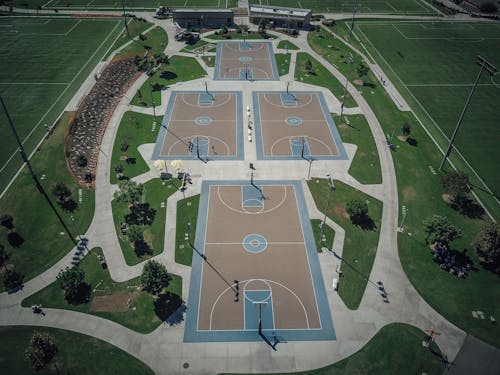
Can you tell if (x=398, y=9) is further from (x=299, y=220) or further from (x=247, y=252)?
(x=247, y=252)

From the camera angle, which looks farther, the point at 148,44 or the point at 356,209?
the point at 148,44

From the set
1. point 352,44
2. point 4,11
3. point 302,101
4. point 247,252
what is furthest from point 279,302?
point 4,11

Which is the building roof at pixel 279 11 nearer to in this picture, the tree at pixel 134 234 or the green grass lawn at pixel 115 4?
the green grass lawn at pixel 115 4

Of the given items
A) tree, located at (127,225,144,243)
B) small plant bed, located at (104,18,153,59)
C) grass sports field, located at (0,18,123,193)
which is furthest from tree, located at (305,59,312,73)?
tree, located at (127,225,144,243)

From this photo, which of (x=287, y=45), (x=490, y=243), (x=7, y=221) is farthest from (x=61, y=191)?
(x=287, y=45)

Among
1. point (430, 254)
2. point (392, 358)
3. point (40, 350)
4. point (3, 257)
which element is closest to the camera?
point (40, 350)

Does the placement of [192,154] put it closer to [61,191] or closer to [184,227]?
[184,227]

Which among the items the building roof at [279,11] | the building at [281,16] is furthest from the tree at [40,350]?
the building roof at [279,11]
